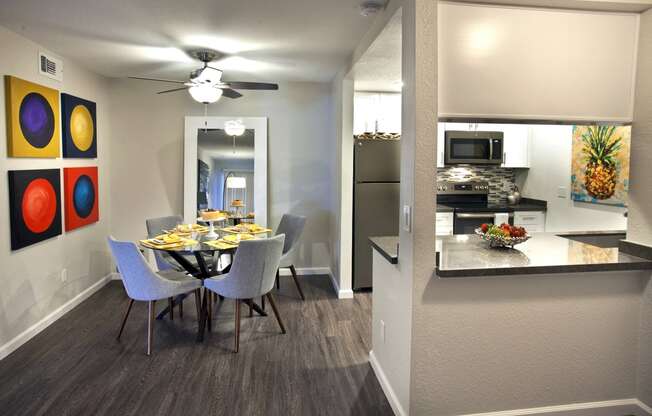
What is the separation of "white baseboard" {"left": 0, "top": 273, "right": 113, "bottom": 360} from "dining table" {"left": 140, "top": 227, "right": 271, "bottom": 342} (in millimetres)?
873

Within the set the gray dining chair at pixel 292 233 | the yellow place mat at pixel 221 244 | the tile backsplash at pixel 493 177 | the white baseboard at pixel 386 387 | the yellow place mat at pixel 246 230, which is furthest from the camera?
the tile backsplash at pixel 493 177

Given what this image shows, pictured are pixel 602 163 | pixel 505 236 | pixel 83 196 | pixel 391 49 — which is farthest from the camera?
Answer: pixel 83 196

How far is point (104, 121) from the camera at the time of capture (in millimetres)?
4848

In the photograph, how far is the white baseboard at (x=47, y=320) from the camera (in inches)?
123

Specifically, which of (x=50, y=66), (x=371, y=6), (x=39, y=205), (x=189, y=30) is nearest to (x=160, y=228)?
(x=39, y=205)

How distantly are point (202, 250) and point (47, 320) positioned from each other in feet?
5.22

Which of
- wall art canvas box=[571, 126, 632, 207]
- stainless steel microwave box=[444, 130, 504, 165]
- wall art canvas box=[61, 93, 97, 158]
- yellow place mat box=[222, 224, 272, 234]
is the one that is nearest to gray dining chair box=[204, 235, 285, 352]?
yellow place mat box=[222, 224, 272, 234]

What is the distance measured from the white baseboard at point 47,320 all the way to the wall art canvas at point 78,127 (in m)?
1.36

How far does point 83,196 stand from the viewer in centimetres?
431

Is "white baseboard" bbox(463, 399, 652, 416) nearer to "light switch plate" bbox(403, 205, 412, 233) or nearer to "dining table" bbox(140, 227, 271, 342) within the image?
"light switch plate" bbox(403, 205, 412, 233)

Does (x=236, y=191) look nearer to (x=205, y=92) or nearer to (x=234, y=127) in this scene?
(x=234, y=127)

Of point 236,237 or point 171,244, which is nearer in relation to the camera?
point 171,244

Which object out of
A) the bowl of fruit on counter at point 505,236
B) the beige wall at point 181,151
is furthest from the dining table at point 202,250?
the bowl of fruit on counter at point 505,236

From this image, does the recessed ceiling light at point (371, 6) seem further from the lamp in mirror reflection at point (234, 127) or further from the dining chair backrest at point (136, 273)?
the lamp in mirror reflection at point (234, 127)
